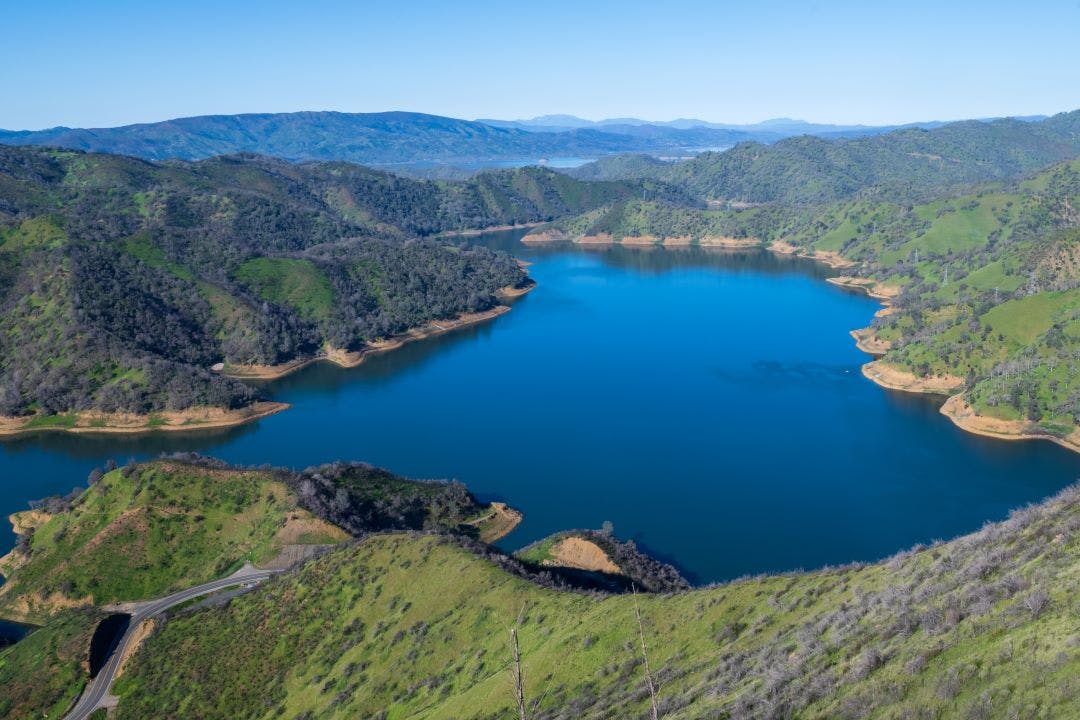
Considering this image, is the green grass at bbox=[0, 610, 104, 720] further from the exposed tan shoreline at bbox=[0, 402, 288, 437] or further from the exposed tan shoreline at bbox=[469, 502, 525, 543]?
the exposed tan shoreline at bbox=[0, 402, 288, 437]

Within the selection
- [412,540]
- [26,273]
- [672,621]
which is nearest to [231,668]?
[412,540]

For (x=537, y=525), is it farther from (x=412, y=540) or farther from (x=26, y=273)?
(x=26, y=273)

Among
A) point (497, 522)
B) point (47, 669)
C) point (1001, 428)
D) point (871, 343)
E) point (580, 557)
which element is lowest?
point (497, 522)

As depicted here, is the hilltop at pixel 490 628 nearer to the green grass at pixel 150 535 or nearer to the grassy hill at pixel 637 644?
the grassy hill at pixel 637 644

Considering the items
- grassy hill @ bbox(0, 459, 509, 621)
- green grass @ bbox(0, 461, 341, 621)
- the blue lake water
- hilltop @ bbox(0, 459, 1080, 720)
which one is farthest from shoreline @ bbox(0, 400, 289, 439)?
green grass @ bbox(0, 461, 341, 621)

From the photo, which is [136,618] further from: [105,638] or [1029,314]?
[1029,314]

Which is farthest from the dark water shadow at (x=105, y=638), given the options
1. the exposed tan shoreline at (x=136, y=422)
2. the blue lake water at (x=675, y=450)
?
the exposed tan shoreline at (x=136, y=422)

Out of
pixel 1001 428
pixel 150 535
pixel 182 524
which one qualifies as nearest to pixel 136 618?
pixel 150 535
